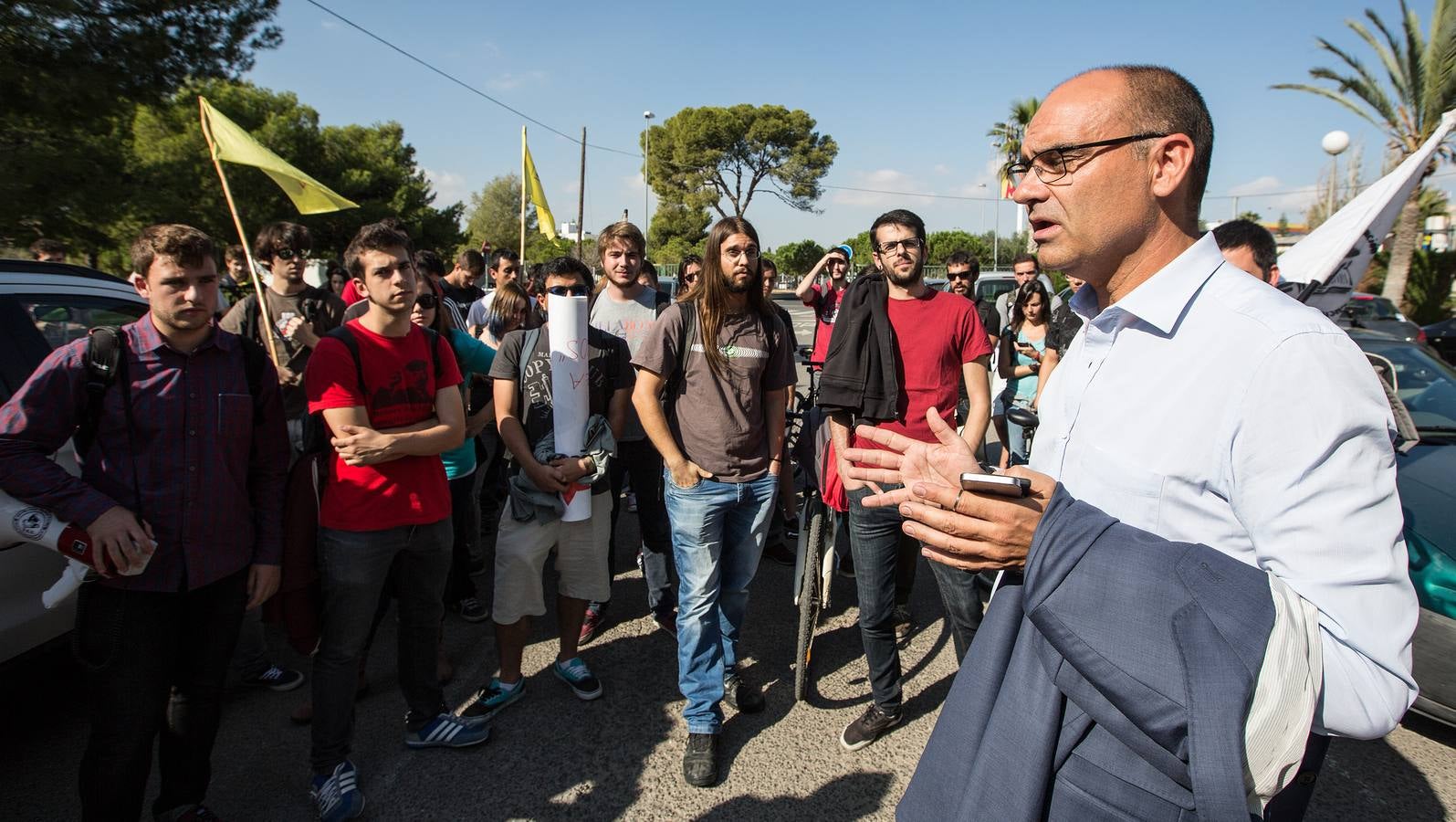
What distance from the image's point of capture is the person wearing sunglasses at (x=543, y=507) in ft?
10.9

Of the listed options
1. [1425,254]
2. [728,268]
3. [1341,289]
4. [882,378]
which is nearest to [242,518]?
[728,268]

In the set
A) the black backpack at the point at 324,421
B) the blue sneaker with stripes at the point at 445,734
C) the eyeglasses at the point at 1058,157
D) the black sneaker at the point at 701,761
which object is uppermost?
the eyeglasses at the point at 1058,157

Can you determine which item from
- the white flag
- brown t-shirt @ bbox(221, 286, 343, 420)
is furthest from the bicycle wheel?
the white flag

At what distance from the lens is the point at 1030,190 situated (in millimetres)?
1373

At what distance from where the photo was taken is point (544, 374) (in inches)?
133

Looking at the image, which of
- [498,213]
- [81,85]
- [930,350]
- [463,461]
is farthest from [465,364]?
[498,213]

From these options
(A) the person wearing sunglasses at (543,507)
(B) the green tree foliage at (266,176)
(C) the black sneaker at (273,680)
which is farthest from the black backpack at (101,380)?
(B) the green tree foliage at (266,176)

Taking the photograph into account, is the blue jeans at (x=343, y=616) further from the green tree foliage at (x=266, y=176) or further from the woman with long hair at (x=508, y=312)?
the green tree foliage at (x=266, y=176)

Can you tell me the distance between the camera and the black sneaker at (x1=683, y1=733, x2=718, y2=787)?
2945mm

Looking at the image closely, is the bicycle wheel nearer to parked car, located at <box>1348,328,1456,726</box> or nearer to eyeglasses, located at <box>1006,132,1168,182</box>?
parked car, located at <box>1348,328,1456,726</box>

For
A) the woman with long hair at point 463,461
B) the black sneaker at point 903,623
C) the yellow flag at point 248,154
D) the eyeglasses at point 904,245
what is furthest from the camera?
the yellow flag at point 248,154

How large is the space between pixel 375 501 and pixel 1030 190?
2.48 meters

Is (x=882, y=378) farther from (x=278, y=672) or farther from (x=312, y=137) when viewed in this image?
(x=312, y=137)

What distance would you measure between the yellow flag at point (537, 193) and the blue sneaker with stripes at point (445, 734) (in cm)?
829
